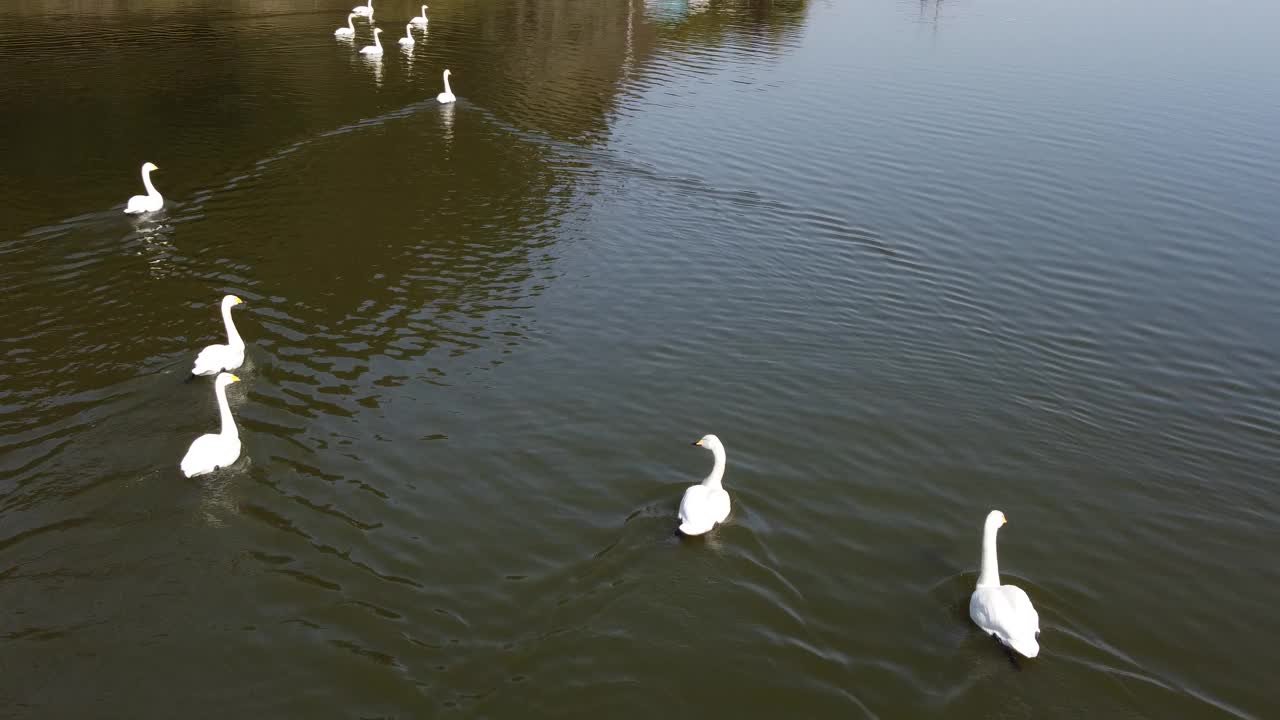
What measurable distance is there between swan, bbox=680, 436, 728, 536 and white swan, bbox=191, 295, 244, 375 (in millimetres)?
7627

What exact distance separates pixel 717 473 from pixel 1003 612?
3677mm

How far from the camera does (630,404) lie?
48.6 feet

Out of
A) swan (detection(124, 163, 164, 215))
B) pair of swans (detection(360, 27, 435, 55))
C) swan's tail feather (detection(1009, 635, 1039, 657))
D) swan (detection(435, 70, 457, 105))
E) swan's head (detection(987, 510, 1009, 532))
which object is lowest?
swan's tail feather (detection(1009, 635, 1039, 657))

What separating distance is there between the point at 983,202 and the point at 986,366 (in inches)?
339

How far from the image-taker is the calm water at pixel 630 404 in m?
10.1

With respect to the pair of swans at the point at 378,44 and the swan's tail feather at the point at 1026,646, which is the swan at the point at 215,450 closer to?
the swan's tail feather at the point at 1026,646

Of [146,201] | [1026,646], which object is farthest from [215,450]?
[146,201]

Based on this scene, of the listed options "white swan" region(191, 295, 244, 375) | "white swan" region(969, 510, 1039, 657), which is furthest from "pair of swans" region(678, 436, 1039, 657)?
"white swan" region(191, 295, 244, 375)

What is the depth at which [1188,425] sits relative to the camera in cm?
1477

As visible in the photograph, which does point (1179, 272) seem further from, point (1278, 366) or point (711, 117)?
point (711, 117)

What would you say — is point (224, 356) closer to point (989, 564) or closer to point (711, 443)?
point (711, 443)

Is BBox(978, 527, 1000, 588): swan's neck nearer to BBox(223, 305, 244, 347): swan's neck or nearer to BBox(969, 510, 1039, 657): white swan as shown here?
BBox(969, 510, 1039, 657): white swan

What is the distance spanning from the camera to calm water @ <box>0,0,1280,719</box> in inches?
397

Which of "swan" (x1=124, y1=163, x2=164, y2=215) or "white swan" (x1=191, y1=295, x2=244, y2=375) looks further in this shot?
"swan" (x1=124, y1=163, x2=164, y2=215)
